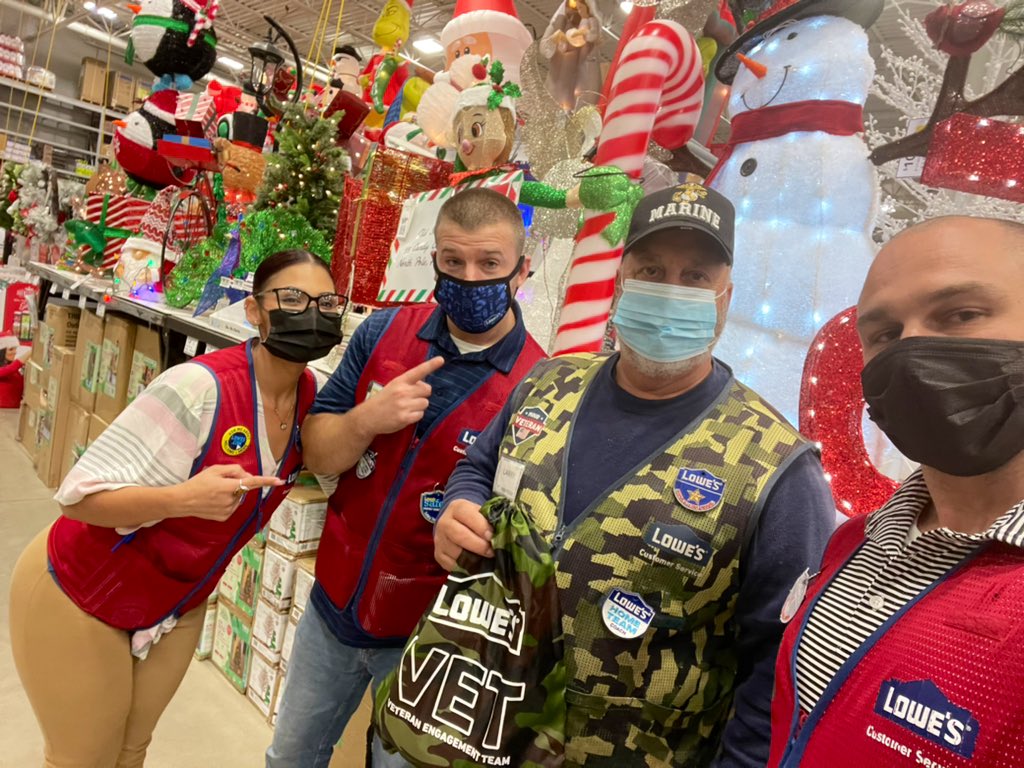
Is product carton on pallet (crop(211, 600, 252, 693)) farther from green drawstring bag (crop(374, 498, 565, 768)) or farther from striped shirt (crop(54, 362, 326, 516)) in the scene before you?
green drawstring bag (crop(374, 498, 565, 768))

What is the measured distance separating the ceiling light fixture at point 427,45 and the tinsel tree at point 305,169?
6.53 metres

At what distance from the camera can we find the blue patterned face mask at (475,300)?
55.1 inches

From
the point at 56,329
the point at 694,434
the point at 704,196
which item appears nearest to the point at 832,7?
the point at 704,196

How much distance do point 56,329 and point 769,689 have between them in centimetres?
535

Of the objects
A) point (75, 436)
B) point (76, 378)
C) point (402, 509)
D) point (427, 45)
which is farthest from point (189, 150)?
point (427, 45)

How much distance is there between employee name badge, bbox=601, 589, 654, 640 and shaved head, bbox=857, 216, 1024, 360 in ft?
1.69

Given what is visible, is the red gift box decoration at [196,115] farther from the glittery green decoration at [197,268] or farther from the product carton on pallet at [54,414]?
the product carton on pallet at [54,414]

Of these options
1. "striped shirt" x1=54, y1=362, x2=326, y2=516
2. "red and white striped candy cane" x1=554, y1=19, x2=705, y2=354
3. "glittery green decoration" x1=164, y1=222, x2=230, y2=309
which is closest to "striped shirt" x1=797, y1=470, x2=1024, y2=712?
"red and white striped candy cane" x1=554, y1=19, x2=705, y2=354

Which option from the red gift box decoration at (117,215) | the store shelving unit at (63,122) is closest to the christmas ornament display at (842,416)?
the red gift box decoration at (117,215)

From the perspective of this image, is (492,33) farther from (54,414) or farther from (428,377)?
(54,414)

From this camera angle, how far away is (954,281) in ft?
2.14

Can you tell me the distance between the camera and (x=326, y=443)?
4.94 feet

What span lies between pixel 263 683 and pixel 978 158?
2990 mm

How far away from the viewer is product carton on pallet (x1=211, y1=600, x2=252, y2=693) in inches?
110
